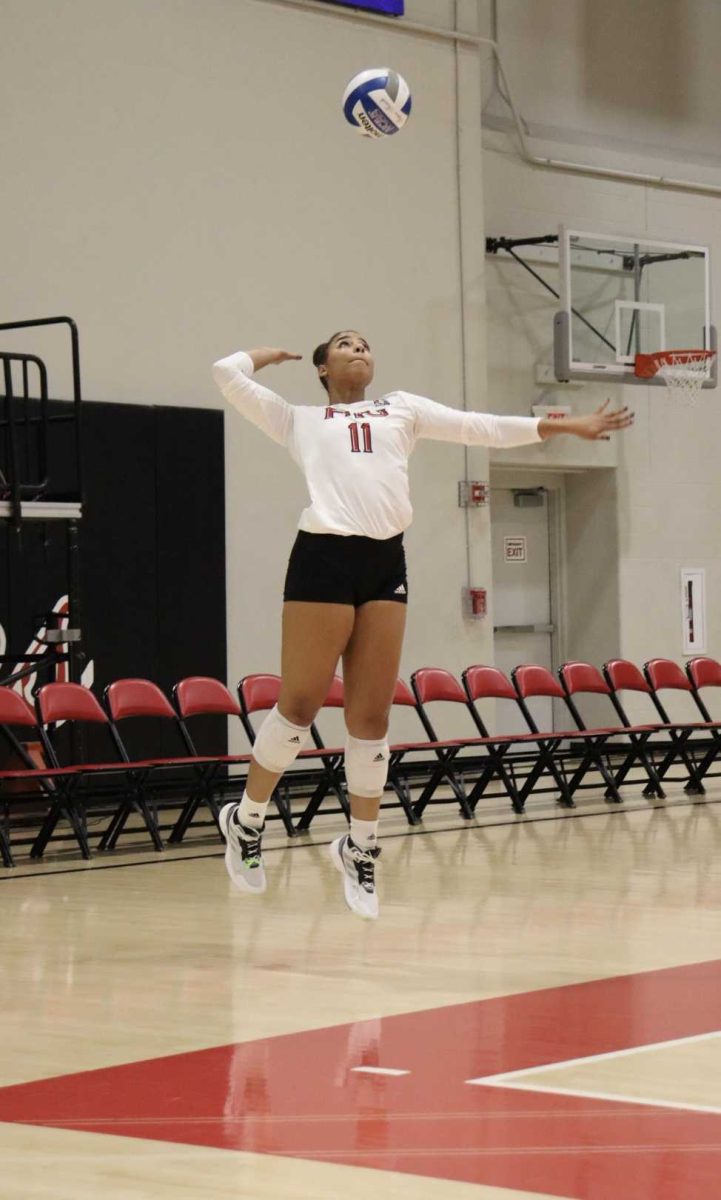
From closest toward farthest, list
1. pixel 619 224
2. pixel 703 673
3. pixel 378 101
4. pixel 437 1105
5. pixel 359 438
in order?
pixel 437 1105
pixel 359 438
pixel 378 101
pixel 703 673
pixel 619 224

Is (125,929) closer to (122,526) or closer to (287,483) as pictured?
(122,526)

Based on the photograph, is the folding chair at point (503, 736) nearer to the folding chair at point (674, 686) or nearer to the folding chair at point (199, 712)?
the folding chair at point (674, 686)

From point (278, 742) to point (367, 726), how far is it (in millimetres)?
302

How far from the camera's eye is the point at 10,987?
5234 mm

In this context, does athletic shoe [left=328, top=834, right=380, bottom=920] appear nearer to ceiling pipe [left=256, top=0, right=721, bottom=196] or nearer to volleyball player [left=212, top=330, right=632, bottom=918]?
volleyball player [left=212, top=330, right=632, bottom=918]

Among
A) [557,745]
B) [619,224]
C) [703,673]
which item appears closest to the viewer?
[557,745]

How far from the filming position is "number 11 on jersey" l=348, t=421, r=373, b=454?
5.61 meters

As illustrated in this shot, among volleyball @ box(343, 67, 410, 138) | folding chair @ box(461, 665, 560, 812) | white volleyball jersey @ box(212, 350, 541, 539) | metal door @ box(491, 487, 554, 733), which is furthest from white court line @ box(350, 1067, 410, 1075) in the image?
metal door @ box(491, 487, 554, 733)

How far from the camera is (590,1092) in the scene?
3.61 meters

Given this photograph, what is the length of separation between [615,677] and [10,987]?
729 centimetres

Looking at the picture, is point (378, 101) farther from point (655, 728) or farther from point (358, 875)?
point (655, 728)

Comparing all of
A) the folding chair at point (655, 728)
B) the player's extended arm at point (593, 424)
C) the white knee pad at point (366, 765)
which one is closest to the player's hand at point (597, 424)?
the player's extended arm at point (593, 424)

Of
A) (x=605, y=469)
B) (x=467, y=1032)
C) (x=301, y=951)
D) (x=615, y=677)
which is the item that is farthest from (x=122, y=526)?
(x=467, y=1032)

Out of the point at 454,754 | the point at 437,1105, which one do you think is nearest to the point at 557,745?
the point at 454,754
